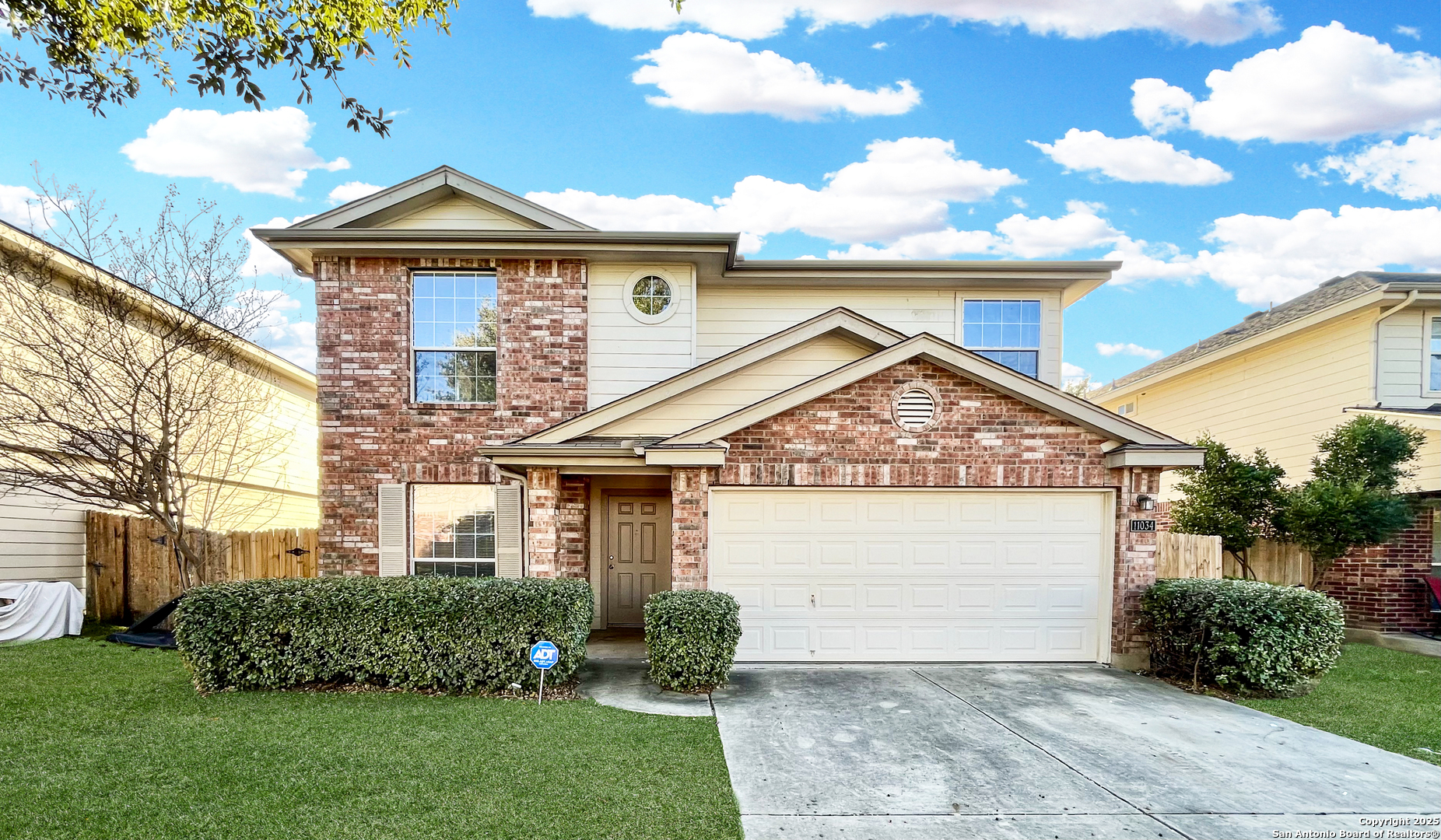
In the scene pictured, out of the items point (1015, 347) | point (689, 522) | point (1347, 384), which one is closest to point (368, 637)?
point (689, 522)

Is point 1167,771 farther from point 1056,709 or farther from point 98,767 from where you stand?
point 98,767

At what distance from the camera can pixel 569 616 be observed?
6.89 meters

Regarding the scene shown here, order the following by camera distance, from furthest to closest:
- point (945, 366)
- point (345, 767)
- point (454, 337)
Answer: point (454, 337), point (945, 366), point (345, 767)

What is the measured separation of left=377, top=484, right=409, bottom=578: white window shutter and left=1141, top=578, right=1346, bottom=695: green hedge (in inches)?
394

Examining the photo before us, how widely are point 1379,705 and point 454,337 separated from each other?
1195 centimetres

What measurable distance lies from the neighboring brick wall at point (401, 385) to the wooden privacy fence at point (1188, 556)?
366 inches

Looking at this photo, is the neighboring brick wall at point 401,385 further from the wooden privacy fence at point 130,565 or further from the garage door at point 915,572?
the garage door at point 915,572

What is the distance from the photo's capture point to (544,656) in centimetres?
642

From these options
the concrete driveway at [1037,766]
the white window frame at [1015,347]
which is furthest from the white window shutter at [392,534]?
the white window frame at [1015,347]

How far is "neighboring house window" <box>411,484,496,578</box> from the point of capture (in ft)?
31.7

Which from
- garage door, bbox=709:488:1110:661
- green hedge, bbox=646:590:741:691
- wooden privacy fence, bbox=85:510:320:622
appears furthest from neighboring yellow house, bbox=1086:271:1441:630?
wooden privacy fence, bbox=85:510:320:622

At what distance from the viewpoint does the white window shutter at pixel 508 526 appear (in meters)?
9.51

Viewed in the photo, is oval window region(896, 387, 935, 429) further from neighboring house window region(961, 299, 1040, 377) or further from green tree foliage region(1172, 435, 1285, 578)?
green tree foliage region(1172, 435, 1285, 578)

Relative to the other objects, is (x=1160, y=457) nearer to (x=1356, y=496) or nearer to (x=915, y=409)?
(x=915, y=409)
